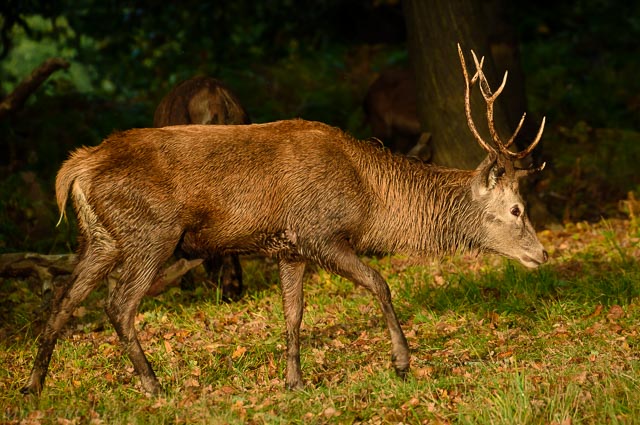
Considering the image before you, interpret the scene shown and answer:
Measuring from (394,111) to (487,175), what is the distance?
4741 mm

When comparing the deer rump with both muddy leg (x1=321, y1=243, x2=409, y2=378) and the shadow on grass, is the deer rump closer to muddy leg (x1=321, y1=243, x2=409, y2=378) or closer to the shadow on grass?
muddy leg (x1=321, y1=243, x2=409, y2=378)

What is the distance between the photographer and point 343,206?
6.98m

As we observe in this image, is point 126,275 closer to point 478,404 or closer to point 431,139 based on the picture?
Result: point 478,404

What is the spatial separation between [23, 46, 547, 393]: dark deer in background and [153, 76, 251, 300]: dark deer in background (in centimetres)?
199

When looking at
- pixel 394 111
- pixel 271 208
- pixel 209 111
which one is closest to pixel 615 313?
pixel 271 208

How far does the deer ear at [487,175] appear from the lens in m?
7.29

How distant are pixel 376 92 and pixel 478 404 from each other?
23.0 feet

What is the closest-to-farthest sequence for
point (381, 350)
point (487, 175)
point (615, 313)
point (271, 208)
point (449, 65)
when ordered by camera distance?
point (271, 208), point (487, 175), point (381, 350), point (615, 313), point (449, 65)

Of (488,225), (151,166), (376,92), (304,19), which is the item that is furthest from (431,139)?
(304,19)

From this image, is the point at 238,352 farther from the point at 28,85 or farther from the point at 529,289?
the point at 28,85

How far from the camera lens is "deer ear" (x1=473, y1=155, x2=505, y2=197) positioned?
23.9 ft

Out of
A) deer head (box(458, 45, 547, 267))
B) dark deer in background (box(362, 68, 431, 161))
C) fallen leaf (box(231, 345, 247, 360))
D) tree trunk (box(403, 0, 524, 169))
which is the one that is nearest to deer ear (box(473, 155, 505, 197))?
deer head (box(458, 45, 547, 267))

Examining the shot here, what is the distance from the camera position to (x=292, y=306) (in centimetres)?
711

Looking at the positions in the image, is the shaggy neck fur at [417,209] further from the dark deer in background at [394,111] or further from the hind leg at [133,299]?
the dark deer in background at [394,111]
